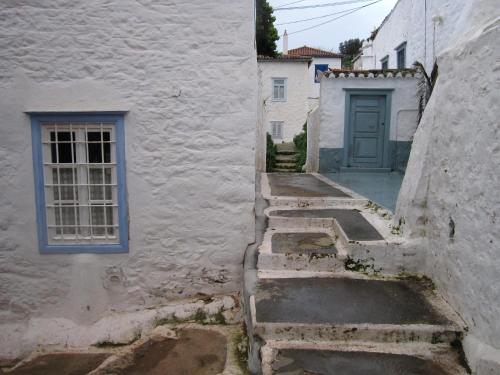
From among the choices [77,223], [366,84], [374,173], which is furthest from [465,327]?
[366,84]

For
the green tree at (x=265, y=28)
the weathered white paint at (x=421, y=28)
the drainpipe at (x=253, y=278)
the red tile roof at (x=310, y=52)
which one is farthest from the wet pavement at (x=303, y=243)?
the red tile roof at (x=310, y=52)

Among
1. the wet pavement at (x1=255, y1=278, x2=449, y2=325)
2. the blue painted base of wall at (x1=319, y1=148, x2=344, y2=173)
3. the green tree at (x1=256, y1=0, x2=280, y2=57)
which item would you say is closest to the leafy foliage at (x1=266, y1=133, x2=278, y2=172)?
the blue painted base of wall at (x1=319, y1=148, x2=344, y2=173)

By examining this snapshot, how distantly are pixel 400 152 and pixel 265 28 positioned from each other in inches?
471

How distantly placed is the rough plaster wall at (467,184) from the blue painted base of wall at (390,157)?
637 centimetres

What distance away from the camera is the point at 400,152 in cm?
1045

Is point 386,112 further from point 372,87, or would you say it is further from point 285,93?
point 285,93

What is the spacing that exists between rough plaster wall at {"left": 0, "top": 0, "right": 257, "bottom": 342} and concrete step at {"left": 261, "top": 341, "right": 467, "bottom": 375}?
6.14ft

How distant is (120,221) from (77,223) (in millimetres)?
546

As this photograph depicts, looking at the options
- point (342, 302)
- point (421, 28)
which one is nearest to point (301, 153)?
point (421, 28)

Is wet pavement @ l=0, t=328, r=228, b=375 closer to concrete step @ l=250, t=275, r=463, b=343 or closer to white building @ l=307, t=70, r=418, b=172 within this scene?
concrete step @ l=250, t=275, r=463, b=343

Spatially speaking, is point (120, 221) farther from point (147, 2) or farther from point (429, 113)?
point (429, 113)

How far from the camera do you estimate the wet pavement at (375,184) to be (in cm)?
639

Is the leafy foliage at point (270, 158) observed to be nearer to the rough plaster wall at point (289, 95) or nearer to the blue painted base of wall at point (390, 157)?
the rough plaster wall at point (289, 95)

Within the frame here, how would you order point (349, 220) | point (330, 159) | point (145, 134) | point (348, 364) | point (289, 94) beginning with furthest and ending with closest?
point (289, 94)
point (330, 159)
point (349, 220)
point (145, 134)
point (348, 364)
